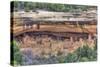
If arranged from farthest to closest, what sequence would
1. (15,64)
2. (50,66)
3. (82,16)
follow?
(82,16) < (50,66) < (15,64)

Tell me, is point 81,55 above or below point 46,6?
below

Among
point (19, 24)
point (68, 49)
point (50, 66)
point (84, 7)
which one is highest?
point (84, 7)

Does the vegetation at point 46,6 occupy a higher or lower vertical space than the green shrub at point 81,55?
higher

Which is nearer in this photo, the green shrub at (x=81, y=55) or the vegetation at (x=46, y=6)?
the vegetation at (x=46, y=6)

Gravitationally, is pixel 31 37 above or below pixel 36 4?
below

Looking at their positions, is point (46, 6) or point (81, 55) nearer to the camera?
point (46, 6)

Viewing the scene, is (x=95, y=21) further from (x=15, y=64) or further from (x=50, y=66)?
(x=15, y=64)

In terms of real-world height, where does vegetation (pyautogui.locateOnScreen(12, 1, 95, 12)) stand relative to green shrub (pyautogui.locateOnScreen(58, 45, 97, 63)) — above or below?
above

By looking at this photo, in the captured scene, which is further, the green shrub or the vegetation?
the green shrub

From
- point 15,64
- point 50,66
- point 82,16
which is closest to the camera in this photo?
point 15,64

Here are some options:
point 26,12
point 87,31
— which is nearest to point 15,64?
point 26,12
